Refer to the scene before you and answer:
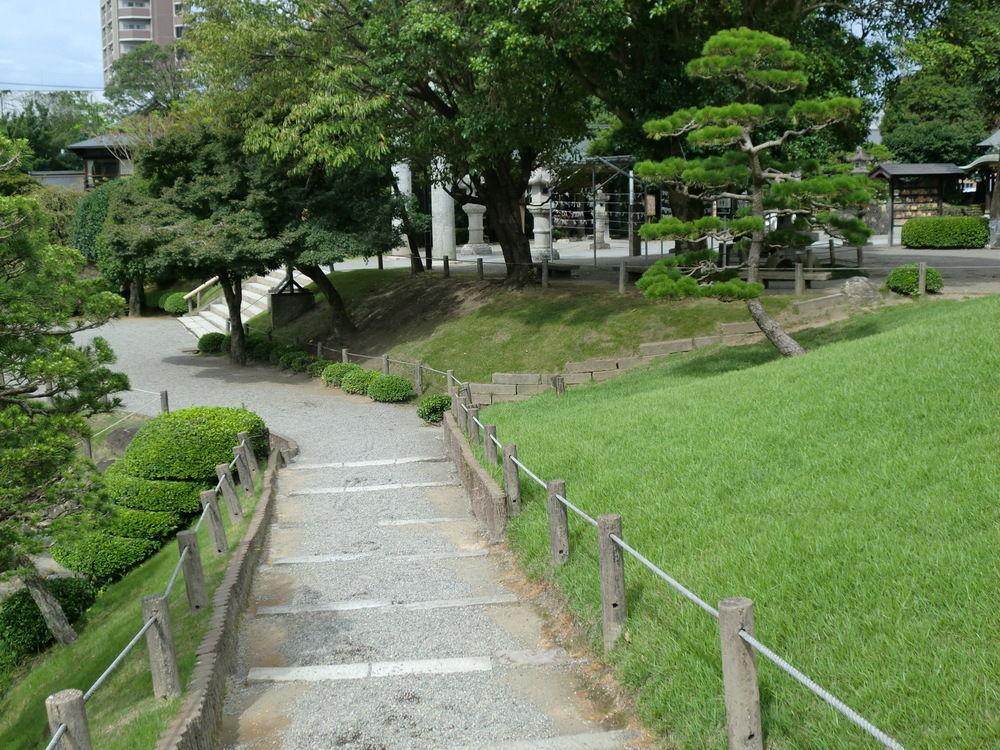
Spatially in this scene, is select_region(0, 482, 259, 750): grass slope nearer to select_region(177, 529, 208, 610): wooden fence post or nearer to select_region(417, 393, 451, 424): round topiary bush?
select_region(177, 529, 208, 610): wooden fence post

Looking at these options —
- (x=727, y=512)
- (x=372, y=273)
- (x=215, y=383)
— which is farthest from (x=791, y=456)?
(x=372, y=273)

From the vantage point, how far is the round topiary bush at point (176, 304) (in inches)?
1661

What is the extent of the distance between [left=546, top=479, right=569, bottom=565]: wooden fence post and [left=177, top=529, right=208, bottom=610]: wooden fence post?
10.1 ft

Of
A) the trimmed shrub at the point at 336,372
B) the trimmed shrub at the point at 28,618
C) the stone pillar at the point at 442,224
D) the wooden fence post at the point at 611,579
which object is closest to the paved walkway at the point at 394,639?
the wooden fence post at the point at 611,579

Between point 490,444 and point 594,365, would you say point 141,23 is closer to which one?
point 594,365

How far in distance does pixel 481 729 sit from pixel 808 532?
2.69 meters

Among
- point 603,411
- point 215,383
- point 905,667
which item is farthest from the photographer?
point 215,383

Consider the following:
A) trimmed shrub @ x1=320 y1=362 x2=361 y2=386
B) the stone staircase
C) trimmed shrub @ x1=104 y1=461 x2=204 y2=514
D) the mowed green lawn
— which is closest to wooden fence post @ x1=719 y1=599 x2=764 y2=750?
the mowed green lawn

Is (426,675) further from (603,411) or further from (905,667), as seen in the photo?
(603,411)

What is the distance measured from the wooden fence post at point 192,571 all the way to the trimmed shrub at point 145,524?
5672 mm

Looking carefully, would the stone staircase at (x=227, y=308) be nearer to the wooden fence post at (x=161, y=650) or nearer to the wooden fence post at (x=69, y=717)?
the wooden fence post at (x=161, y=650)

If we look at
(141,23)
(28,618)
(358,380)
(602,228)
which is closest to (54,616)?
(28,618)

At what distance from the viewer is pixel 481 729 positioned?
6289 mm

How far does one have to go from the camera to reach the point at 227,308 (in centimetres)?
3966
